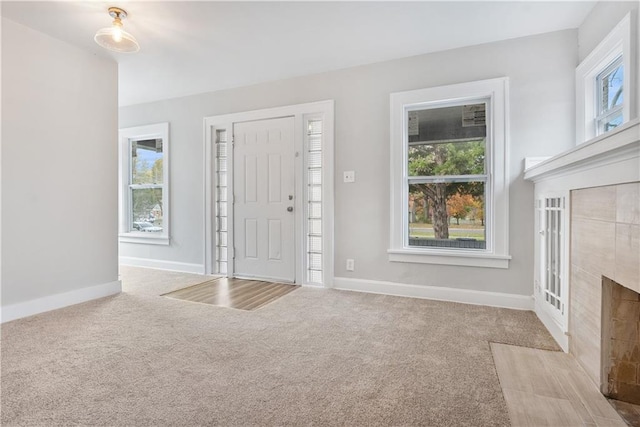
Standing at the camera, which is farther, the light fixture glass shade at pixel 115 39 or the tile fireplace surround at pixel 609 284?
the light fixture glass shade at pixel 115 39

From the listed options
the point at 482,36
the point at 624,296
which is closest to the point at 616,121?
the point at 482,36

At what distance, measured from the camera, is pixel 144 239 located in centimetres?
479

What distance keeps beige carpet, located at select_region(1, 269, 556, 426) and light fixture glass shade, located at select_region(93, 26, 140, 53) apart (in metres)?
2.22

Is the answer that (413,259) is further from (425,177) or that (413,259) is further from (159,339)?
(159,339)

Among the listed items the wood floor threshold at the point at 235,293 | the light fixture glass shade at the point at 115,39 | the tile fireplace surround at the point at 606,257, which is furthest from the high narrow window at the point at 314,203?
the tile fireplace surround at the point at 606,257

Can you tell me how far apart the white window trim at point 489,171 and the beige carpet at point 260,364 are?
0.47 meters

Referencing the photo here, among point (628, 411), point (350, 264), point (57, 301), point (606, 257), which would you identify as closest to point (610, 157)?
point (606, 257)

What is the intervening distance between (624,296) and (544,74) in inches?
83.8

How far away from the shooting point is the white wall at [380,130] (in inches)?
111

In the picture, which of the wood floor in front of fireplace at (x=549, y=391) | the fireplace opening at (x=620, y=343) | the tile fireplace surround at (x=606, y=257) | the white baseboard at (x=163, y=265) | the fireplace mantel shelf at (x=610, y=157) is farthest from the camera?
the white baseboard at (x=163, y=265)

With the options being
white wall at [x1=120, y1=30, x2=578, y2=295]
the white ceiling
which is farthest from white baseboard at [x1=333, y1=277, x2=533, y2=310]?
the white ceiling

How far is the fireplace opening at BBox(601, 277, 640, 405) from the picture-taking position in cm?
152

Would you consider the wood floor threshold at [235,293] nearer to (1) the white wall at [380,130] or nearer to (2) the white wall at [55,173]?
(1) the white wall at [380,130]

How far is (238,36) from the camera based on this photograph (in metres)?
2.88
